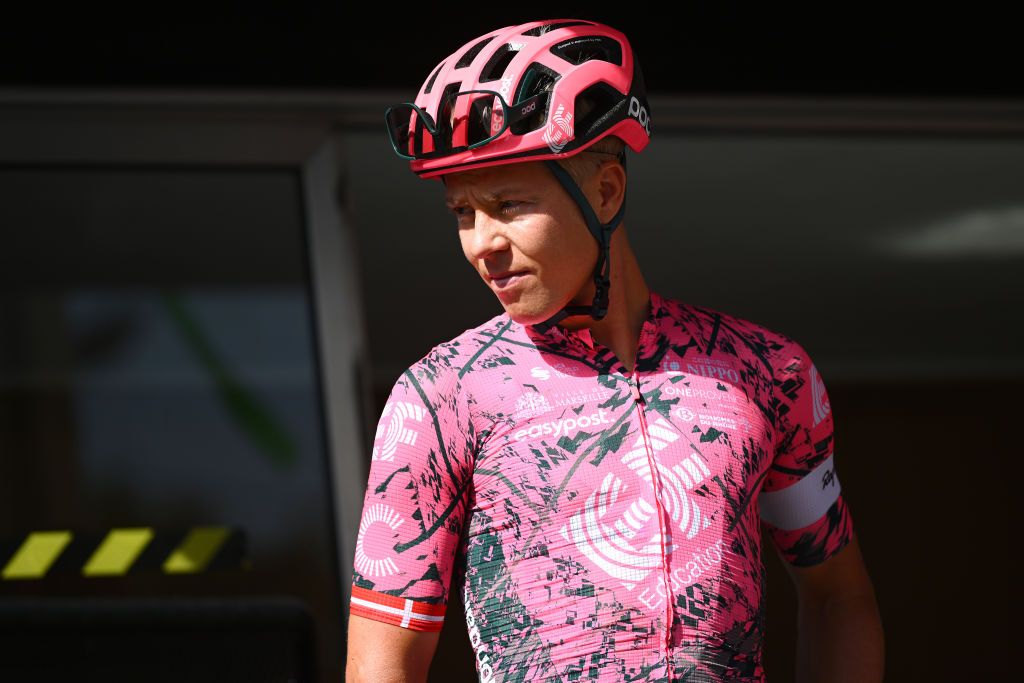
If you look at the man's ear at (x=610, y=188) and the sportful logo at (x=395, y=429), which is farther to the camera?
the man's ear at (x=610, y=188)

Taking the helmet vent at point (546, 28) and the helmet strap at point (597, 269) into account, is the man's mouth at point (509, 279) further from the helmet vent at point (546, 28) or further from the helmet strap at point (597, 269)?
the helmet vent at point (546, 28)

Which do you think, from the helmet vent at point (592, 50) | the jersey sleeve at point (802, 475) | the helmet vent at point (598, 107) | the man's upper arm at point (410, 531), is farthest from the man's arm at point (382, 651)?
the helmet vent at point (592, 50)

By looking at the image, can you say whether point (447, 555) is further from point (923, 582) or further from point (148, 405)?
point (923, 582)

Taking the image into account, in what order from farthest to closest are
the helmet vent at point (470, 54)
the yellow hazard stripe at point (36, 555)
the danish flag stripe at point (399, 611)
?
the yellow hazard stripe at point (36, 555)
the helmet vent at point (470, 54)
the danish flag stripe at point (399, 611)

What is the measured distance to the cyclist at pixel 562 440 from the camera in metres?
1.58

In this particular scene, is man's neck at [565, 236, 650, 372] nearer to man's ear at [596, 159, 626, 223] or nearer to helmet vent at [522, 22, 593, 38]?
man's ear at [596, 159, 626, 223]

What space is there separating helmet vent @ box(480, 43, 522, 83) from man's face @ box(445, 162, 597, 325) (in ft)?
0.53

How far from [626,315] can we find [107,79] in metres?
2.17

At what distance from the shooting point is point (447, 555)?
1603mm

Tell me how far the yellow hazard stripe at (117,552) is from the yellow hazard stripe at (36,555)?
4.0 inches

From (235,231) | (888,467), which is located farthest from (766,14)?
(888,467)

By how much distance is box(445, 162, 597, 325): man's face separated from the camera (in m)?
1.63

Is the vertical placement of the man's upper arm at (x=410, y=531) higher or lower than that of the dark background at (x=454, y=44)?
lower

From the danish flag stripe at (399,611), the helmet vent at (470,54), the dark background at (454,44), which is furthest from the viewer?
the dark background at (454,44)
